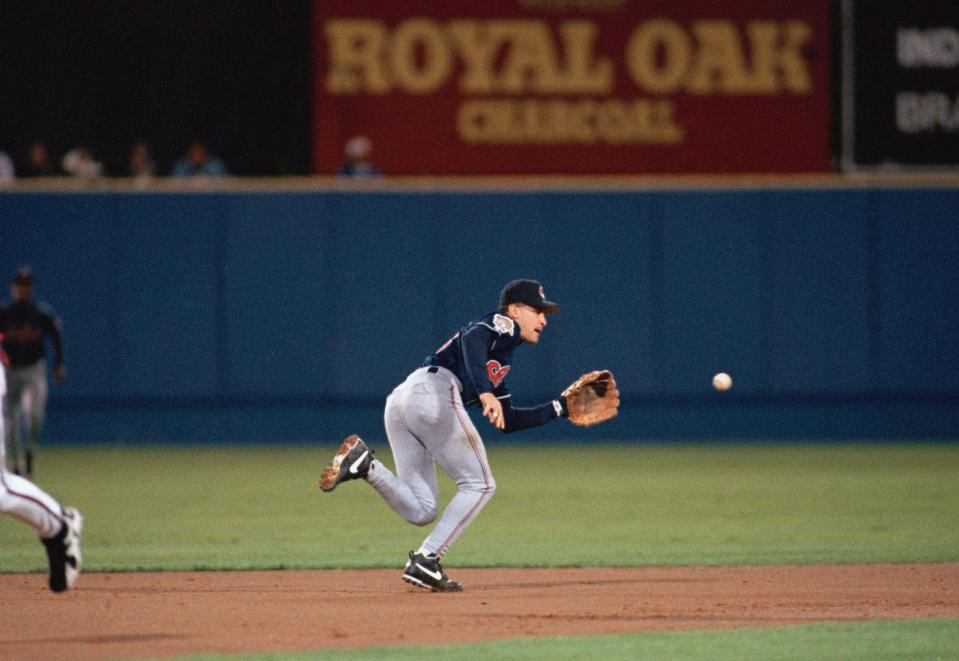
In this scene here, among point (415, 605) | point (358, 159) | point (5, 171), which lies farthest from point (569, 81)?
point (415, 605)

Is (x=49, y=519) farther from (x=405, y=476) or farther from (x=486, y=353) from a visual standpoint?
(x=486, y=353)

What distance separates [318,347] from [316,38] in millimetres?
3810

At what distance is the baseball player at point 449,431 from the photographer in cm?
827

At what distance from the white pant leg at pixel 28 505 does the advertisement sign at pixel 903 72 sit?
1253cm

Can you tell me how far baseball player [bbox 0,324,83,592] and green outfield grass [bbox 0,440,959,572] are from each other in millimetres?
2441

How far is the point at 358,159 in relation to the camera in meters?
18.7

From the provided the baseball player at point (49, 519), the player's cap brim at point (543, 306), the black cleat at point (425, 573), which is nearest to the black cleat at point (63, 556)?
the baseball player at point (49, 519)

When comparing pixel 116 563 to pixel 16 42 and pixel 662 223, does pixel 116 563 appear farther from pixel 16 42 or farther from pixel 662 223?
pixel 16 42

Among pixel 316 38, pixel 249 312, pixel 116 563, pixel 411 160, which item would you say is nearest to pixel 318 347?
pixel 249 312

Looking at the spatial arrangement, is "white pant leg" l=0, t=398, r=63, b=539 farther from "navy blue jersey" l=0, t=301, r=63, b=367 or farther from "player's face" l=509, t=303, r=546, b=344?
"navy blue jersey" l=0, t=301, r=63, b=367

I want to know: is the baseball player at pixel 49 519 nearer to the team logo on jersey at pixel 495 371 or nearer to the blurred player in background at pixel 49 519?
Answer: the blurred player in background at pixel 49 519

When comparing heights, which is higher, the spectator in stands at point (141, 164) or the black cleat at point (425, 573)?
the spectator in stands at point (141, 164)

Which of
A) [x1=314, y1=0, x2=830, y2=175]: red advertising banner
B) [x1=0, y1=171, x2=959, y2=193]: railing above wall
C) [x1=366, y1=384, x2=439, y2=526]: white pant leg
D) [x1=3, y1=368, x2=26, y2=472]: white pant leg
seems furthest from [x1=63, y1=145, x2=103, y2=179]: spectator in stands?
[x1=366, y1=384, x2=439, y2=526]: white pant leg

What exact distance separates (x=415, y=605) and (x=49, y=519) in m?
1.98
